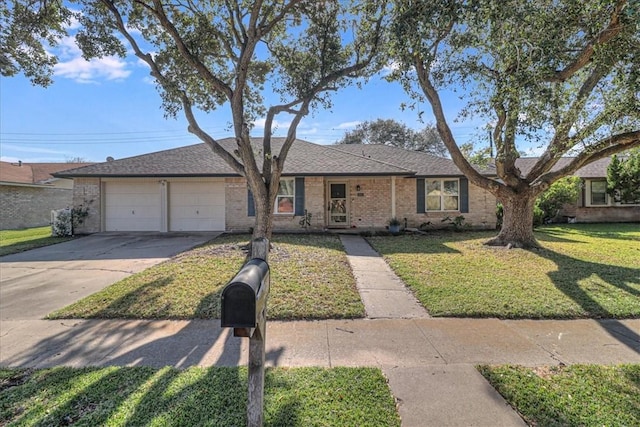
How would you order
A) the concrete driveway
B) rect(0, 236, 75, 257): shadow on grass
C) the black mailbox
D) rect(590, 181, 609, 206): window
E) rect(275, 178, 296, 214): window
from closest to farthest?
the black mailbox → the concrete driveway → rect(0, 236, 75, 257): shadow on grass → rect(275, 178, 296, 214): window → rect(590, 181, 609, 206): window

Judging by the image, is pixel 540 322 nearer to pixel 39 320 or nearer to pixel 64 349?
pixel 64 349

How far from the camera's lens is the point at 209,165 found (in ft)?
47.3

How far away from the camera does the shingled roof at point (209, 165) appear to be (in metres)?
13.5

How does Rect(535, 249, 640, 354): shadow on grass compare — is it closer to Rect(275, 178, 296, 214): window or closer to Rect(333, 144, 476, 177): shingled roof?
Rect(333, 144, 476, 177): shingled roof

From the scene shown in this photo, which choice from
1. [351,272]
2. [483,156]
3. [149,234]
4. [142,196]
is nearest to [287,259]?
[351,272]

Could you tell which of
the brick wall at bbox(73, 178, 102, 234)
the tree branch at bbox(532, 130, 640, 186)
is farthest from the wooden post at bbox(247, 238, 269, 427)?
the brick wall at bbox(73, 178, 102, 234)

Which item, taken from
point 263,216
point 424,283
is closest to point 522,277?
point 424,283

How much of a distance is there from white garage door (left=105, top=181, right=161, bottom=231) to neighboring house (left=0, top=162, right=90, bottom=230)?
574 cm

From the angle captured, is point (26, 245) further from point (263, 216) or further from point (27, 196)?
point (27, 196)

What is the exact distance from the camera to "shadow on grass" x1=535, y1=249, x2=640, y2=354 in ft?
14.6

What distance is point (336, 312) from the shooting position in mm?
5051

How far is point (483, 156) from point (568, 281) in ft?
16.4

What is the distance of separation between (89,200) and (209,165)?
18.4 feet

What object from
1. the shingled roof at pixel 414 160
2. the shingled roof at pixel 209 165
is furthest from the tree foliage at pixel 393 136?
the shingled roof at pixel 209 165
